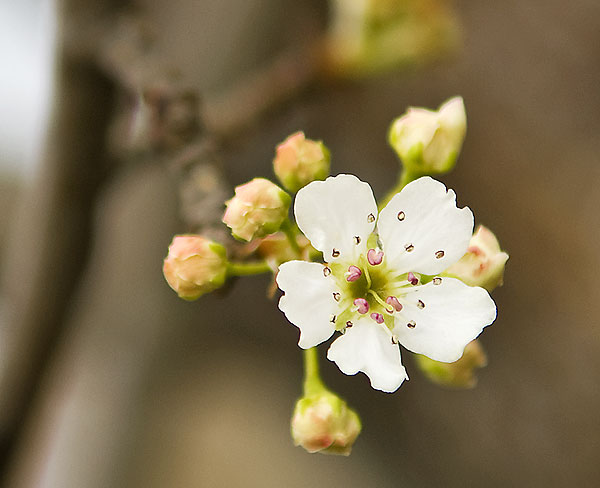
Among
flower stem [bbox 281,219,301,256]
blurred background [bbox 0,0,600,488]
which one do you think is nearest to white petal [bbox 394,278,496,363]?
flower stem [bbox 281,219,301,256]

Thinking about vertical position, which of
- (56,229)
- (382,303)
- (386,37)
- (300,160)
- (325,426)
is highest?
(386,37)

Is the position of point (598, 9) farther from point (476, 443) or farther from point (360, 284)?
point (360, 284)

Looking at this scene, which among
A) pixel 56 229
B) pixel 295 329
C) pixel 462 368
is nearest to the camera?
pixel 462 368

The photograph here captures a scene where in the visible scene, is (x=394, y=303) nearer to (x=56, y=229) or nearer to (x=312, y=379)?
(x=312, y=379)

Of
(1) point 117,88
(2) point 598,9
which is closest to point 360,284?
(1) point 117,88

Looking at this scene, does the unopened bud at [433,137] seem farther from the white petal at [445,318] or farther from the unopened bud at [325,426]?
the unopened bud at [325,426]

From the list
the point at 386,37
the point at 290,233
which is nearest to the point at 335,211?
the point at 290,233

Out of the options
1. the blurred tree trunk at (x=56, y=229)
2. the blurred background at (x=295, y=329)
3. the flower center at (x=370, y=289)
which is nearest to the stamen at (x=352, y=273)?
the flower center at (x=370, y=289)
